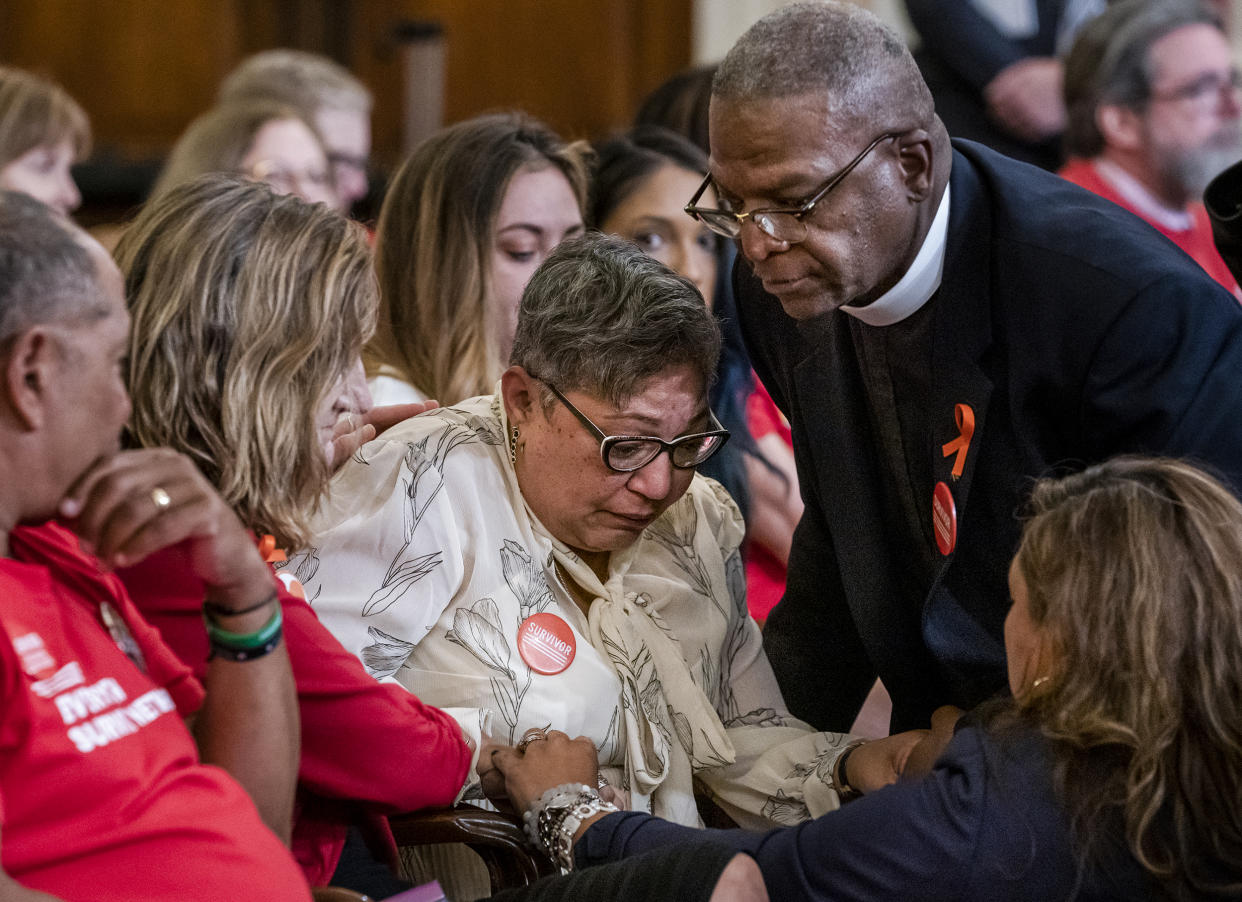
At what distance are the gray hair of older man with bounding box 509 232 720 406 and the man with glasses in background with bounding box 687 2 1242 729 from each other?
112 millimetres

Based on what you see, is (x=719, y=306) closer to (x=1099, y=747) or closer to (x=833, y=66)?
(x=833, y=66)

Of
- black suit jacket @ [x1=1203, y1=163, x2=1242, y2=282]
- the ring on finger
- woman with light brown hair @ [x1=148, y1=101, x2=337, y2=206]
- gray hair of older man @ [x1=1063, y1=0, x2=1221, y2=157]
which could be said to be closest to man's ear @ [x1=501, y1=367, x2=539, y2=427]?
the ring on finger

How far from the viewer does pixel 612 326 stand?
1.95 m

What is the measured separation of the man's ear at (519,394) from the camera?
2020mm

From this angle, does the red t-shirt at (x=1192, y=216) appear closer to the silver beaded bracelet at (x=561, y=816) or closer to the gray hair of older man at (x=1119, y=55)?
the gray hair of older man at (x=1119, y=55)

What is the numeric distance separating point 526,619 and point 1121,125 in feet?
9.09

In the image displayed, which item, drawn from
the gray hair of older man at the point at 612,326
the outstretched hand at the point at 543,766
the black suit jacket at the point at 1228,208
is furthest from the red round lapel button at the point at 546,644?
the black suit jacket at the point at 1228,208

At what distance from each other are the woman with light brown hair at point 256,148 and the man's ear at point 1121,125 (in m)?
2.27

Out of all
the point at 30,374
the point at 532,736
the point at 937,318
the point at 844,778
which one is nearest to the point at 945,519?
the point at 937,318

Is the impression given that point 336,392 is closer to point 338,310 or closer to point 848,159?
point 338,310

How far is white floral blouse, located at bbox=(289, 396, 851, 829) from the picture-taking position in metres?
1.92

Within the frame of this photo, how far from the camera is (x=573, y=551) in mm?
2092

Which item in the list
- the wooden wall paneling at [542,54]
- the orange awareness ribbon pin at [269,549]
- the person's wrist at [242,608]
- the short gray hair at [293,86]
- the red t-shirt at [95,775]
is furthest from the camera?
the wooden wall paneling at [542,54]

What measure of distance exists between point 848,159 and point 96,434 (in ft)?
3.35
